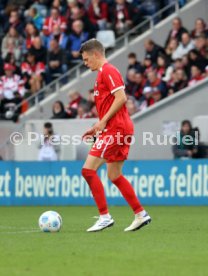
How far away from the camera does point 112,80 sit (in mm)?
13867

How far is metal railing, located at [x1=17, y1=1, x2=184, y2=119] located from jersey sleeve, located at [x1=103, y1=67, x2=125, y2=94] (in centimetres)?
1315

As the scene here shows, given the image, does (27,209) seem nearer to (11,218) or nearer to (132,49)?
(11,218)

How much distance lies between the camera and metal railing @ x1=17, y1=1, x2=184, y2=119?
2720 cm

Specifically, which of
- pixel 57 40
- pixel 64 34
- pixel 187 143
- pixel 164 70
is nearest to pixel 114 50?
pixel 64 34

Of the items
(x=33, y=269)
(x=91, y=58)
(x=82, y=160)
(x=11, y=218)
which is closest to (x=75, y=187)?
(x=82, y=160)

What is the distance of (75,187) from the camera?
2252 cm

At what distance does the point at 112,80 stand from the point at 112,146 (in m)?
0.87

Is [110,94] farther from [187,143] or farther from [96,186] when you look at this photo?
[187,143]

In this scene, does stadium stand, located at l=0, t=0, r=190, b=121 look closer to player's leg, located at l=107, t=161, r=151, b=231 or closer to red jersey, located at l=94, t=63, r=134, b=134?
red jersey, located at l=94, t=63, r=134, b=134

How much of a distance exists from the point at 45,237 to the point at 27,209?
7816 millimetres

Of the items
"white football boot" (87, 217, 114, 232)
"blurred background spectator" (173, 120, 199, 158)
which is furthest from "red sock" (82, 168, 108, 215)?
"blurred background spectator" (173, 120, 199, 158)

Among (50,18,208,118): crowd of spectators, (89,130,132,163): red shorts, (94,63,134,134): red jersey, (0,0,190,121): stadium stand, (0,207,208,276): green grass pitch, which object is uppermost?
(0,0,190,121): stadium stand

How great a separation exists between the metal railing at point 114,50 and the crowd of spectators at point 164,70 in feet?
4.74

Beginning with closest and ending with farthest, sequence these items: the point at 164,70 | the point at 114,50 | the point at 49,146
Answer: the point at 49,146 < the point at 164,70 < the point at 114,50
